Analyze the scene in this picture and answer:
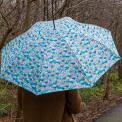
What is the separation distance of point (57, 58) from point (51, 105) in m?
0.55

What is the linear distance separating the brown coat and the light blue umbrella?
0.91 ft

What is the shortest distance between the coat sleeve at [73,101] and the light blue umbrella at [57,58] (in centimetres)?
Result: 31

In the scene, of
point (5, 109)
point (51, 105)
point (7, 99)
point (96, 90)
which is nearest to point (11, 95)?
point (7, 99)

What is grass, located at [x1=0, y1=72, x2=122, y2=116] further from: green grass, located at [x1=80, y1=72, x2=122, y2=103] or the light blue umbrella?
the light blue umbrella

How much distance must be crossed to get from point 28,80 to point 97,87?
1440 centimetres

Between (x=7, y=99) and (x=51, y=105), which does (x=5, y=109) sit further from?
(x=51, y=105)

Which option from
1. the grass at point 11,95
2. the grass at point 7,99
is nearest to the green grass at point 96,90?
the grass at point 11,95

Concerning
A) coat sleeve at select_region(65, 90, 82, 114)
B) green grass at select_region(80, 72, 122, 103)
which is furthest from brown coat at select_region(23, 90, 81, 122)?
green grass at select_region(80, 72, 122, 103)

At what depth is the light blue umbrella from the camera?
12.6 feet

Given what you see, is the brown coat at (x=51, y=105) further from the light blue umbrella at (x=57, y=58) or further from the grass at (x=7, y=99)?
the grass at (x=7, y=99)

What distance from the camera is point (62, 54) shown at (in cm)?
392

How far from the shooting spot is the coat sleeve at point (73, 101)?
4.12m

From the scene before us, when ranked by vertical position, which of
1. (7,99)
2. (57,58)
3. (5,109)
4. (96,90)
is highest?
(57,58)

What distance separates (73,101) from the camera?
13.6ft
